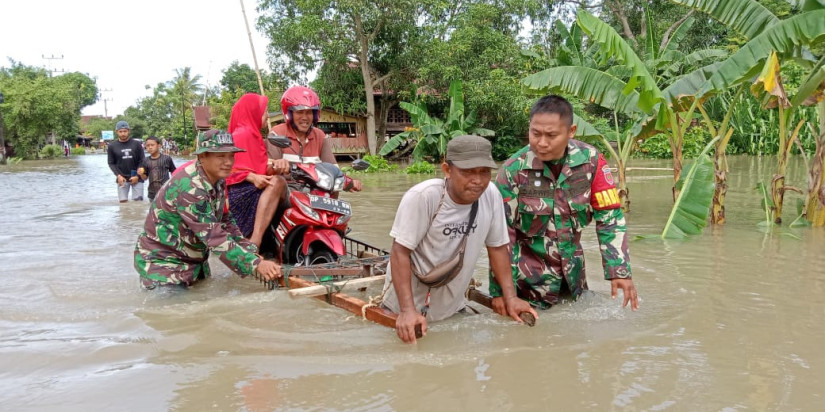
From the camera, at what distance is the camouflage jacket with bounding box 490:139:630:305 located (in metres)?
3.58

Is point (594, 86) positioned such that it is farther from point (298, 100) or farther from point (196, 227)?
point (196, 227)

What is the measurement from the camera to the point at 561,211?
142 inches

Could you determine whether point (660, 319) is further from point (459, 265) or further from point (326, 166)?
point (326, 166)

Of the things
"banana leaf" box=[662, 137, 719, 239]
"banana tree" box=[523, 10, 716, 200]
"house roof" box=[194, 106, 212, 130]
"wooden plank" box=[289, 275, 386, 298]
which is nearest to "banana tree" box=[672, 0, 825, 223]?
"banana tree" box=[523, 10, 716, 200]

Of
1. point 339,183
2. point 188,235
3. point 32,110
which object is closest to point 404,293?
point 188,235

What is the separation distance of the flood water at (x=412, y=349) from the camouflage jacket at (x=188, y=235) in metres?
0.20

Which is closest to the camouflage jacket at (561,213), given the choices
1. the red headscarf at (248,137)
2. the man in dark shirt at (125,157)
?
the red headscarf at (248,137)

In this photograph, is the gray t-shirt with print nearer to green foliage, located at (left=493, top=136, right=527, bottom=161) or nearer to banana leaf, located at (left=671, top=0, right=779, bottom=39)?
banana leaf, located at (left=671, top=0, right=779, bottom=39)

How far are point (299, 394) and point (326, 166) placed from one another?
2547 millimetres

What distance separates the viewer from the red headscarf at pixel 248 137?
17.1ft

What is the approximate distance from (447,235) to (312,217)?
5.90 feet

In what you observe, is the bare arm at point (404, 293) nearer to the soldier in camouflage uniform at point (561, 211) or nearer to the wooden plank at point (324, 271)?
the soldier in camouflage uniform at point (561, 211)

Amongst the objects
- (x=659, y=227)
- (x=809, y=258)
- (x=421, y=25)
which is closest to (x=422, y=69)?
(x=421, y=25)

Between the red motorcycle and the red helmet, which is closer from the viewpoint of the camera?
the red motorcycle
